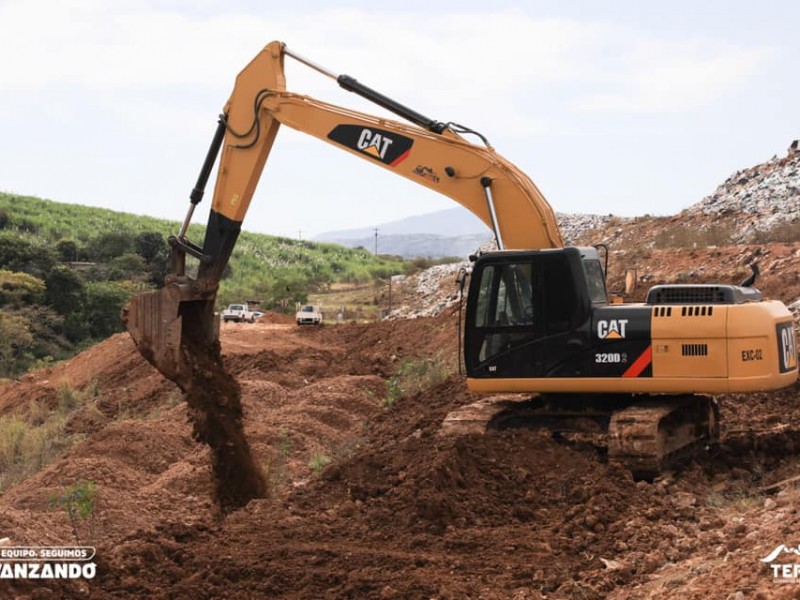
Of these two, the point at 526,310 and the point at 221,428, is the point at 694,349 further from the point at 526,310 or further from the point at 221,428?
the point at 221,428

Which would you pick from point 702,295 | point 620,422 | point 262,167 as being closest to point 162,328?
Result: point 262,167

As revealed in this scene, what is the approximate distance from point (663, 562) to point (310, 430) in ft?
27.4

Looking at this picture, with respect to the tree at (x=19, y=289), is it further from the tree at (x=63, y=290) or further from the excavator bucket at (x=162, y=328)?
the excavator bucket at (x=162, y=328)

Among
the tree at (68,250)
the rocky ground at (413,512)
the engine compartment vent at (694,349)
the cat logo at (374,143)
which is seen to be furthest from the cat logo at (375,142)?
the tree at (68,250)

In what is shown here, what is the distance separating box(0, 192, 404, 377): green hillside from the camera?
36.6 meters

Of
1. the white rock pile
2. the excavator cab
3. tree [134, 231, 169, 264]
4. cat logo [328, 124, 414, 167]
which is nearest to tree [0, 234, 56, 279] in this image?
tree [134, 231, 169, 264]

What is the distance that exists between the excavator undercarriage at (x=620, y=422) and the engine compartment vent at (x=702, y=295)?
3.46 ft

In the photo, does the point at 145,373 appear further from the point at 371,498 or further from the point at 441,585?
the point at 441,585

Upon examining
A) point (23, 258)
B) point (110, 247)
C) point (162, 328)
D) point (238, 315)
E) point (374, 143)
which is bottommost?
point (238, 315)

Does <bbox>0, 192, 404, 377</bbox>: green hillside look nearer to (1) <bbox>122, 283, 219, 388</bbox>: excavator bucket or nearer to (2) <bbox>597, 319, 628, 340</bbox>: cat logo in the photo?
(1) <bbox>122, 283, 219, 388</bbox>: excavator bucket

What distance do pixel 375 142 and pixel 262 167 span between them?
1336 millimetres

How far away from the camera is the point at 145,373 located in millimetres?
25625

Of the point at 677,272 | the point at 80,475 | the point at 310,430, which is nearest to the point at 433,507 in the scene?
the point at 80,475

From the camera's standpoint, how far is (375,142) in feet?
40.0
